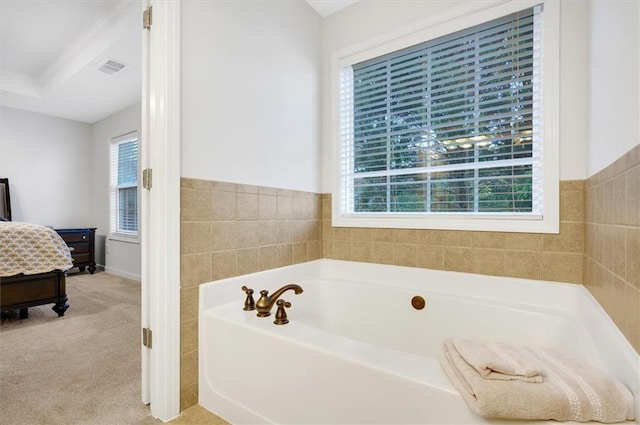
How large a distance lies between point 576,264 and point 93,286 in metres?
4.87

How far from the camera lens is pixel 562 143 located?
162cm

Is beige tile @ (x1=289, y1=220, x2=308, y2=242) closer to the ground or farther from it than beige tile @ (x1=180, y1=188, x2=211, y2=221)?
closer to the ground

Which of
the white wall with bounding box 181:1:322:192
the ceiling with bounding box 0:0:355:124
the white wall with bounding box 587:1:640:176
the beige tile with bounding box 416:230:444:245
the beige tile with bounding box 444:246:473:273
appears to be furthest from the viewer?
the ceiling with bounding box 0:0:355:124

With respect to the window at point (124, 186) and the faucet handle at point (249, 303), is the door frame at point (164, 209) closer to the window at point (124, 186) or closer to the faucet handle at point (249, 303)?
the faucet handle at point (249, 303)

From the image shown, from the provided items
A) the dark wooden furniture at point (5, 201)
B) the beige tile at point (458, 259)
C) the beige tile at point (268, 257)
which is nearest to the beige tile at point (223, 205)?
the beige tile at point (268, 257)

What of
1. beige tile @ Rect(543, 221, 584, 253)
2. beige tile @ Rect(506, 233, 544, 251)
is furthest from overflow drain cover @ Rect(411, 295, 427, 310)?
beige tile @ Rect(543, 221, 584, 253)

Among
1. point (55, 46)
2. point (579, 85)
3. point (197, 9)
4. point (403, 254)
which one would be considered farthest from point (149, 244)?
point (55, 46)

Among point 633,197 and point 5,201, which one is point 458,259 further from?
point 5,201

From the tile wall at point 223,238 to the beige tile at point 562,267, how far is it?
4.71ft

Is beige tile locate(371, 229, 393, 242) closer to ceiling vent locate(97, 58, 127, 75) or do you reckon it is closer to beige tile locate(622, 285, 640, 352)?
beige tile locate(622, 285, 640, 352)

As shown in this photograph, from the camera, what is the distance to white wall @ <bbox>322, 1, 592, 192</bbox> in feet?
5.15

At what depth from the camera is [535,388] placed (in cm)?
83

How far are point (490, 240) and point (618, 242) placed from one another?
82cm

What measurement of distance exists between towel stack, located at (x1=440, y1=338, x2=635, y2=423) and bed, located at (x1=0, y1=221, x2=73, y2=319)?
11.1 feet
